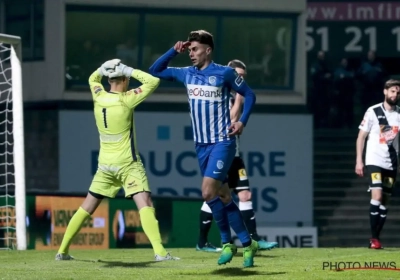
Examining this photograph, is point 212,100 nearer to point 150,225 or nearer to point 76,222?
point 150,225

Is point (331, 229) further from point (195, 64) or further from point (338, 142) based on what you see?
point (195, 64)

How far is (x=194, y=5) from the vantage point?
31.0 meters

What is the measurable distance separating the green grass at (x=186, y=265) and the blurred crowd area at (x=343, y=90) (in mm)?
16078

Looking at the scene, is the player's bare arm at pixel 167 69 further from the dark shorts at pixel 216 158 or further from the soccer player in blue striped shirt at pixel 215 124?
the dark shorts at pixel 216 158

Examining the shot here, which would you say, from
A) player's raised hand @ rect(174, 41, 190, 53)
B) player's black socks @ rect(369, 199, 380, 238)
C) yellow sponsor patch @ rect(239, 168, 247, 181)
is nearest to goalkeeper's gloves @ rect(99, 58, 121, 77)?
player's raised hand @ rect(174, 41, 190, 53)

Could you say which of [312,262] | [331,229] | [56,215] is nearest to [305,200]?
[331,229]

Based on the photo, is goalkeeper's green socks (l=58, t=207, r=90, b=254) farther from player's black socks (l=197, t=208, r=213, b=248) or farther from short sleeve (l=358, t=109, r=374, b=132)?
short sleeve (l=358, t=109, r=374, b=132)

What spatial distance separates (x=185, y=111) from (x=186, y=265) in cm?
1791

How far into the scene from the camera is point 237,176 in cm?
1454

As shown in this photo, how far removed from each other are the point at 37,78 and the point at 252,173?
5.51m

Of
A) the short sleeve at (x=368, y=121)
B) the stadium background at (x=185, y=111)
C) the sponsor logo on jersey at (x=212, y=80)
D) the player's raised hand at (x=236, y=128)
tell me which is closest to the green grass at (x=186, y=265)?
the player's raised hand at (x=236, y=128)

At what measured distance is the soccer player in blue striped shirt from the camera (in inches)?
456

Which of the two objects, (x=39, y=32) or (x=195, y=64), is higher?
(x=39, y=32)

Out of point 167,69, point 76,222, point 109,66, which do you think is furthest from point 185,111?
point 167,69
